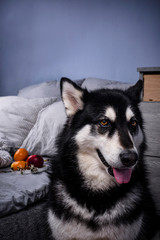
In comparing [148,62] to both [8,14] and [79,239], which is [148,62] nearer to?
[79,239]

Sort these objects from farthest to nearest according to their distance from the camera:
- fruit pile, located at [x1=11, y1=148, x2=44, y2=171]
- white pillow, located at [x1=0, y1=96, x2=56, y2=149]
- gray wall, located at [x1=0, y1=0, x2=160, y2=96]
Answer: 1. gray wall, located at [x1=0, y1=0, x2=160, y2=96]
2. white pillow, located at [x1=0, y1=96, x2=56, y2=149]
3. fruit pile, located at [x1=11, y1=148, x2=44, y2=171]

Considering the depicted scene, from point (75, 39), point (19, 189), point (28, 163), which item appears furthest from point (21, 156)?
point (75, 39)

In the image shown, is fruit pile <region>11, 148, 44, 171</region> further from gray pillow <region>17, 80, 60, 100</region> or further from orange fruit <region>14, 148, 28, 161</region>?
gray pillow <region>17, 80, 60, 100</region>

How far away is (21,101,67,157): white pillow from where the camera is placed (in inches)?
77.7

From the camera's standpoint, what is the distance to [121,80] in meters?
2.83

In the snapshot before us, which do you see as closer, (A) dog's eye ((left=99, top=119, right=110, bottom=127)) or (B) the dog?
(B) the dog

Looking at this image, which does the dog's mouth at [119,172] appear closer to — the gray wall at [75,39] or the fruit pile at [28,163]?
the fruit pile at [28,163]

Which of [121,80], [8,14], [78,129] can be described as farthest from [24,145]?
[8,14]

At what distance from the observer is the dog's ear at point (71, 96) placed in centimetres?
110

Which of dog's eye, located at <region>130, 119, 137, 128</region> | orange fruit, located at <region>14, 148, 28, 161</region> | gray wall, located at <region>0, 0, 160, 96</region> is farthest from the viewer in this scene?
gray wall, located at <region>0, 0, 160, 96</region>

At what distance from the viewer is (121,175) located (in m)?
0.96

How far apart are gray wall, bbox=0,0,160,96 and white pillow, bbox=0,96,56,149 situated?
3.43 ft

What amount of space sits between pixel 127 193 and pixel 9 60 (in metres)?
3.58

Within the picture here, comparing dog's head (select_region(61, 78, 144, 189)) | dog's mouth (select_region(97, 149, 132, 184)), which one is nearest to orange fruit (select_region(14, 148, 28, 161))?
Answer: dog's head (select_region(61, 78, 144, 189))
